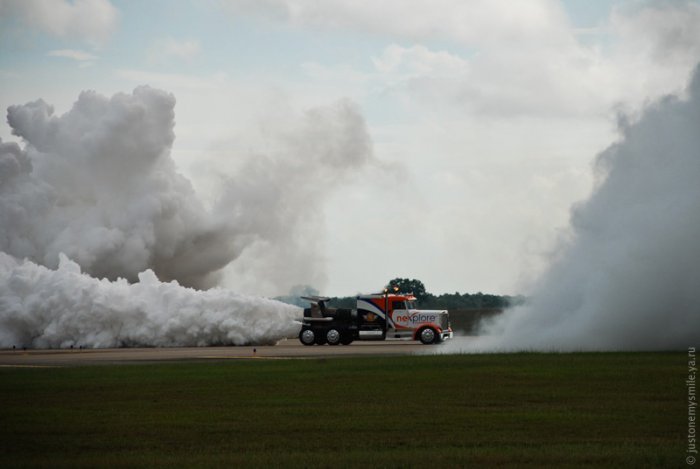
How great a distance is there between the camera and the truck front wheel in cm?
6259

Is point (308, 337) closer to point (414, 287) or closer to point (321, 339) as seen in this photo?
point (321, 339)

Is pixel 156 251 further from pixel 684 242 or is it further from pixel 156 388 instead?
pixel 156 388

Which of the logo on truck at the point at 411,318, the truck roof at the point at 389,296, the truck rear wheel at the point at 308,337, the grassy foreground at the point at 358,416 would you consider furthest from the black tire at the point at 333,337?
the grassy foreground at the point at 358,416

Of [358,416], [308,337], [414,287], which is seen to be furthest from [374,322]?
[414,287]

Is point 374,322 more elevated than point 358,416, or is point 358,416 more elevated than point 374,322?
point 374,322

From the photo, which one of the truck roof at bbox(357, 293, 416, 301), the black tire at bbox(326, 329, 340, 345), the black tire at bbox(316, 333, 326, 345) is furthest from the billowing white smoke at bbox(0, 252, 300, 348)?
the truck roof at bbox(357, 293, 416, 301)

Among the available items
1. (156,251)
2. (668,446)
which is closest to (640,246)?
(668,446)

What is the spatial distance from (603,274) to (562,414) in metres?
26.4

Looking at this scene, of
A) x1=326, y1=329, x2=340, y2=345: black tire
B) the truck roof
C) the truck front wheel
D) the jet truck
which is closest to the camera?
the truck front wheel

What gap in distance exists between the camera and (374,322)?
63.9 meters

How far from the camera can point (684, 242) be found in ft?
153

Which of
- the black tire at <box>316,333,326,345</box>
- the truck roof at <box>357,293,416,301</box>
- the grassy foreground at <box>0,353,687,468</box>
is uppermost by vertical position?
the truck roof at <box>357,293,416,301</box>

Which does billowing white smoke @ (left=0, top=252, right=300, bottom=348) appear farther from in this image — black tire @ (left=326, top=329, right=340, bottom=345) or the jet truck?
black tire @ (left=326, top=329, right=340, bottom=345)

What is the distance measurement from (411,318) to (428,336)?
5.08ft
